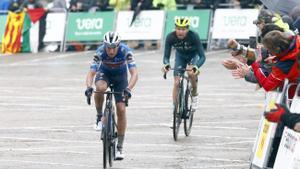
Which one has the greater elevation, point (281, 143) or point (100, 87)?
point (281, 143)

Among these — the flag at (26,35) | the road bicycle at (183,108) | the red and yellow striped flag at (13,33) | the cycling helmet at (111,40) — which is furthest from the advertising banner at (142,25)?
the cycling helmet at (111,40)

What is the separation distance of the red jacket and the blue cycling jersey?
10.3ft

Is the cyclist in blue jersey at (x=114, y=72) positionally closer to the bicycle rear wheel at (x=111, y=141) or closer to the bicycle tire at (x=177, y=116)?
the bicycle rear wheel at (x=111, y=141)

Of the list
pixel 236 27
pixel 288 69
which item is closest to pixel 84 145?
pixel 288 69

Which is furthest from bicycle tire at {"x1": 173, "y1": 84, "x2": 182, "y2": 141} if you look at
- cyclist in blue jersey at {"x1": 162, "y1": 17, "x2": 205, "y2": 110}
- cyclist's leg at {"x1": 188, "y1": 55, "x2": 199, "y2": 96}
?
cyclist's leg at {"x1": 188, "y1": 55, "x2": 199, "y2": 96}

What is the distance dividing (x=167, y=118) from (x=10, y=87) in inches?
277

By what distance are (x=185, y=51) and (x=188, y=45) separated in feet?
0.54

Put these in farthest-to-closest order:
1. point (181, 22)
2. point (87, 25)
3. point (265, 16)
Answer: point (87, 25)
point (181, 22)
point (265, 16)

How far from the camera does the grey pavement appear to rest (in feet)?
48.5

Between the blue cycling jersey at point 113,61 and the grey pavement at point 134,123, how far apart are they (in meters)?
1.26

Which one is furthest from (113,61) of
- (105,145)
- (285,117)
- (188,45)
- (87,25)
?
(87,25)

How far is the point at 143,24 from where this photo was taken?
32719mm

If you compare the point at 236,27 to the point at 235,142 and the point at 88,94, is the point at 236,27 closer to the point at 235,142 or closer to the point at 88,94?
the point at 235,142

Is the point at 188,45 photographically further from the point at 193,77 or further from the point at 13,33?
the point at 13,33
